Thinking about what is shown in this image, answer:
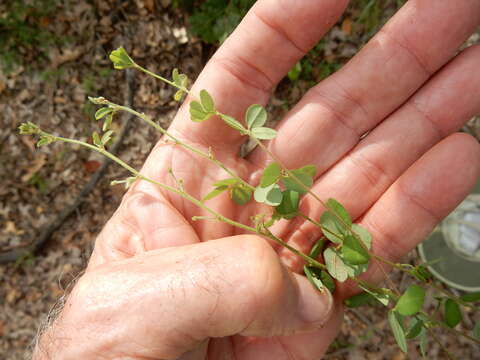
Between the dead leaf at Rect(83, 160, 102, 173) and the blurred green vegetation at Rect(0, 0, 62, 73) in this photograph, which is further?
the dead leaf at Rect(83, 160, 102, 173)

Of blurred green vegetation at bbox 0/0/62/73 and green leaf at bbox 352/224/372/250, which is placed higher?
green leaf at bbox 352/224/372/250

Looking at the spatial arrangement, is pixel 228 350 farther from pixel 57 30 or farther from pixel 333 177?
pixel 57 30

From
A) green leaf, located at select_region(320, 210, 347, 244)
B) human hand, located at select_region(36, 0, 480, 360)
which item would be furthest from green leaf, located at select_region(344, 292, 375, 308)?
green leaf, located at select_region(320, 210, 347, 244)

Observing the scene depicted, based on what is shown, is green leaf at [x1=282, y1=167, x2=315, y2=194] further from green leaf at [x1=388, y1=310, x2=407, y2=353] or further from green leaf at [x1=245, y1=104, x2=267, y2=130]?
green leaf at [x1=388, y1=310, x2=407, y2=353]

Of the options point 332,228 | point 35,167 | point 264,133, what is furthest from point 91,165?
point 332,228

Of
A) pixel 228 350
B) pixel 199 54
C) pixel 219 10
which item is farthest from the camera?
pixel 199 54

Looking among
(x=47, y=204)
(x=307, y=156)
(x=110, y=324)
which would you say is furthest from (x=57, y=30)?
(x=110, y=324)

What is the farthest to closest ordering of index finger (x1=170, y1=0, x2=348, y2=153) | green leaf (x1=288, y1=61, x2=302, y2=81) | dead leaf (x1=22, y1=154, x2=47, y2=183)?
1. dead leaf (x1=22, y1=154, x2=47, y2=183)
2. green leaf (x1=288, y1=61, x2=302, y2=81)
3. index finger (x1=170, y1=0, x2=348, y2=153)
